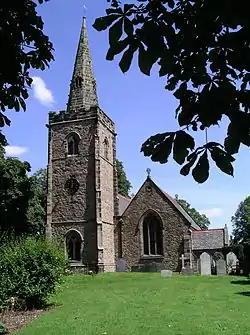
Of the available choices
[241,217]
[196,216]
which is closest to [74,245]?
[196,216]

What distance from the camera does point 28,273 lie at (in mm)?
15719

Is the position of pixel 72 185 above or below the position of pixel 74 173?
below

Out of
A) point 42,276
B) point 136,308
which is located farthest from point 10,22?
point 42,276

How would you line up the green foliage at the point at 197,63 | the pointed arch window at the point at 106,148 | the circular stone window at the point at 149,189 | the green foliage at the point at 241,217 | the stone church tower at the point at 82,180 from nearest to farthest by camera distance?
the green foliage at the point at 197,63 → the stone church tower at the point at 82,180 → the circular stone window at the point at 149,189 → the pointed arch window at the point at 106,148 → the green foliage at the point at 241,217

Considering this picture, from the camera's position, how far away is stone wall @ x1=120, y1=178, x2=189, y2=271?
3441 cm

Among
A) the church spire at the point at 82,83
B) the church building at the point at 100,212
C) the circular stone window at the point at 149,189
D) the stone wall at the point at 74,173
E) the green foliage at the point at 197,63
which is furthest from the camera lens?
the church spire at the point at 82,83

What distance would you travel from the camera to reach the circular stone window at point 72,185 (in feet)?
116

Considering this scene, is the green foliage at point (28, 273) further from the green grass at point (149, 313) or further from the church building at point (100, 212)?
the church building at point (100, 212)

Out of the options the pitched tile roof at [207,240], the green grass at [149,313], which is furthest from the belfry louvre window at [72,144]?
the green grass at [149,313]

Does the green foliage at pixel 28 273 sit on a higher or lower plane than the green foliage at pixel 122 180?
lower

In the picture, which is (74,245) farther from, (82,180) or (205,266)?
(205,266)

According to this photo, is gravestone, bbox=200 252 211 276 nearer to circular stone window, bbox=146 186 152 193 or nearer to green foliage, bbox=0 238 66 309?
circular stone window, bbox=146 186 152 193

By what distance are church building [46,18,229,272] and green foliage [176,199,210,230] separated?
33.9m

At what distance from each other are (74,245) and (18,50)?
30524 mm
